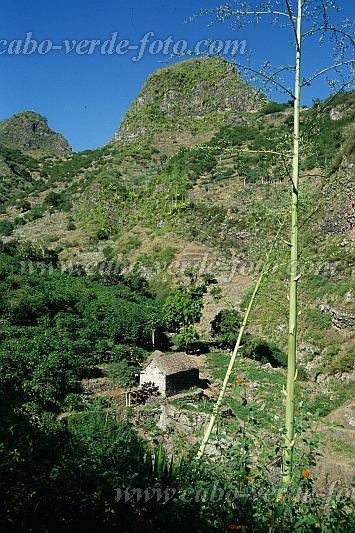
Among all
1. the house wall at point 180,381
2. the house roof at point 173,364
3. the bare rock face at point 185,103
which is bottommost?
the house wall at point 180,381

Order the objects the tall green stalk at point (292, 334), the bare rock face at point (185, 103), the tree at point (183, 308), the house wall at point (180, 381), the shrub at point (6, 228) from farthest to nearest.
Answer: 1. the bare rock face at point (185, 103)
2. the shrub at point (6, 228)
3. the tree at point (183, 308)
4. the house wall at point (180, 381)
5. the tall green stalk at point (292, 334)

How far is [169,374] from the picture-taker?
1559 centimetres

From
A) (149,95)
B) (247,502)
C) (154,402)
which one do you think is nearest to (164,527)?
(247,502)

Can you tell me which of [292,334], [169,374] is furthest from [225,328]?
[292,334]

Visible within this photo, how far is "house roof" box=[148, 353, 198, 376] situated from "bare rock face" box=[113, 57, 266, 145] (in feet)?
156

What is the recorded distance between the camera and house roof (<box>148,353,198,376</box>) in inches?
621

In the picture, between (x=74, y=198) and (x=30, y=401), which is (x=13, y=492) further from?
(x=74, y=198)

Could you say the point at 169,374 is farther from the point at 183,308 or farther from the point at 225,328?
the point at 183,308

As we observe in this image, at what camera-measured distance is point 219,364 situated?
20.9 meters

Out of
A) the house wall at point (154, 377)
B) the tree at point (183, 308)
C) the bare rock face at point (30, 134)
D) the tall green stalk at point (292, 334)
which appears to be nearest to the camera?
the tall green stalk at point (292, 334)

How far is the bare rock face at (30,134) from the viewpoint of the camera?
8469cm

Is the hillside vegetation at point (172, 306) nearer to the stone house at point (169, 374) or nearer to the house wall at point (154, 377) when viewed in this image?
the house wall at point (154, 377)

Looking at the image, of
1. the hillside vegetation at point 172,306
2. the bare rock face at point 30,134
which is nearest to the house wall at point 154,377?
the hillside vegetation at point 172,306

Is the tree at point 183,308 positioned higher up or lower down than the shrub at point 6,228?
lower down
